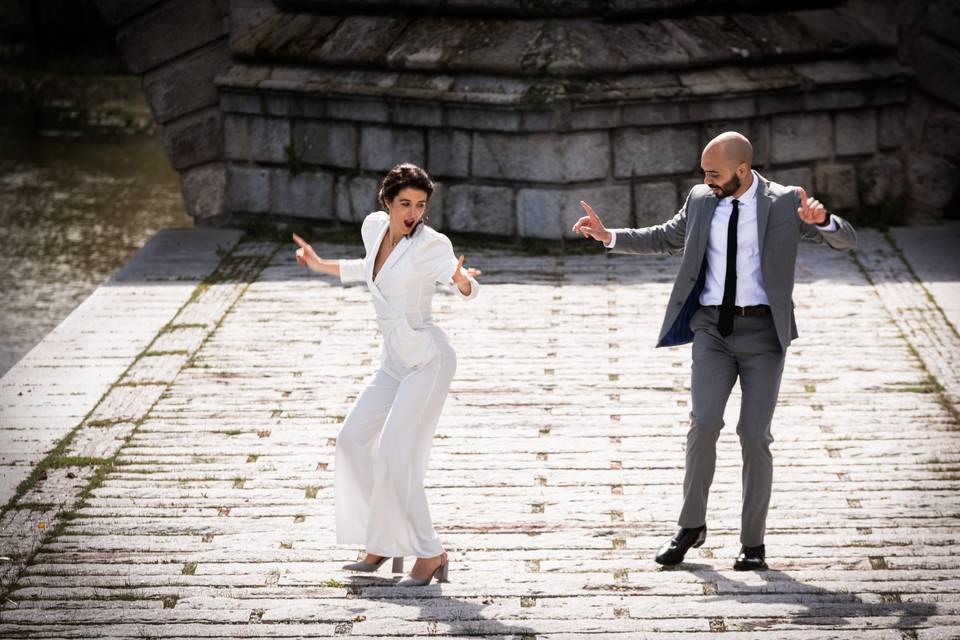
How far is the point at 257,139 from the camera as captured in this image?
13.1 metres

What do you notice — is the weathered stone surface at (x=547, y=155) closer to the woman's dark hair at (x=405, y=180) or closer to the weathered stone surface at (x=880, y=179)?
the weathered stone surface at (x=880, y=179)

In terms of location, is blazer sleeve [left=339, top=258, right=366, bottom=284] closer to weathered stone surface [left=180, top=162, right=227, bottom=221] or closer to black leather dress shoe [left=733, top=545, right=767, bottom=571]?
black leather dress shoe [left=733, top=545, right=767, bottom=571]

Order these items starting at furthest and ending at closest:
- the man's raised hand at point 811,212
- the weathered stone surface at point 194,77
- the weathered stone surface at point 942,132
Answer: the weathered stone surface at point 194,77
the weathered stone surface at point 942,132
the man's raised hand at point 811,212

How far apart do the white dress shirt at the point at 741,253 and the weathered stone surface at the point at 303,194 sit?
22.5ft

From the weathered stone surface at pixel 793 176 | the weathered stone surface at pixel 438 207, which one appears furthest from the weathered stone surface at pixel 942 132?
the weathered stone surface at pixel 438 207

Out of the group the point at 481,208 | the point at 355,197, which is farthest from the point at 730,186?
the point at 355,197

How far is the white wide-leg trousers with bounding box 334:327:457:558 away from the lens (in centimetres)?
630

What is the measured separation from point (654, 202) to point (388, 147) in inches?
89.6

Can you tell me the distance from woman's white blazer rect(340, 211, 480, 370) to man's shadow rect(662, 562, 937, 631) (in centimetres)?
152

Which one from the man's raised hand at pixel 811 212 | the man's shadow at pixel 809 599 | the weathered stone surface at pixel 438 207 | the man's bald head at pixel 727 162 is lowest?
the man's shadow at pixel 809 599

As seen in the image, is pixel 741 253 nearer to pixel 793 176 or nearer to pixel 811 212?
pixel 811 212

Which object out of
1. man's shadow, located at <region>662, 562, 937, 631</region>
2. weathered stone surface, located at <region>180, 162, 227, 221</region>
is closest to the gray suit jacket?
man's shadow, located at <region>662, 562, 937, 631</region>

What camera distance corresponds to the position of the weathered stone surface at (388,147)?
12375mm

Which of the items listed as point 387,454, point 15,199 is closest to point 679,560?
point 387,454
